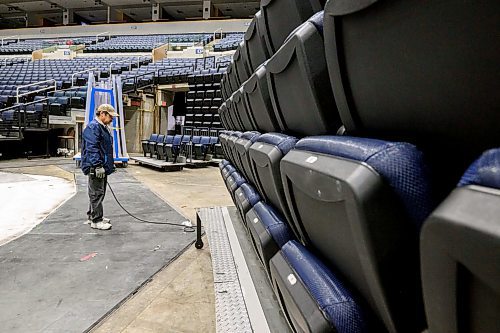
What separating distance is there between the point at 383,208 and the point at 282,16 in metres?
0.54

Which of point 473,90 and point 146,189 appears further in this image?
point 146,189

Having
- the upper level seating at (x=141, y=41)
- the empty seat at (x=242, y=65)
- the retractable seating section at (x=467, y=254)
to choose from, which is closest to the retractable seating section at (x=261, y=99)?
the empty seat at (x=242, y=65)

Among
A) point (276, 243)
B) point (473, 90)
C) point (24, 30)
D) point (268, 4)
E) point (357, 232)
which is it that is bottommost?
point (276, 243)

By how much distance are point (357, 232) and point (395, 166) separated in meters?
0.06

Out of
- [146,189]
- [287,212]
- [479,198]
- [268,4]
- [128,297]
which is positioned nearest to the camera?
[479,198]

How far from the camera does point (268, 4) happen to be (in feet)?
2.47

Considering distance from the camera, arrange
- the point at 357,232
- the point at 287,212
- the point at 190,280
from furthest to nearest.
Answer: the point at 190,280
the point at 287,212
the point at 357,232

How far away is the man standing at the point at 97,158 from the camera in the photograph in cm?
222

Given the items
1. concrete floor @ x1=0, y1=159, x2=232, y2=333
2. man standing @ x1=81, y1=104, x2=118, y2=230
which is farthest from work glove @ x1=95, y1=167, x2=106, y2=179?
concrete floor @ x1=0, y1=159, x2=232, y2=333

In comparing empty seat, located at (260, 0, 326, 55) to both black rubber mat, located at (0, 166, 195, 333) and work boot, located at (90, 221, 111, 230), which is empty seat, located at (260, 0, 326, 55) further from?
work boot, located at (90, 221, 111, 230)

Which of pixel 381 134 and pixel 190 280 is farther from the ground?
pixel 381 134

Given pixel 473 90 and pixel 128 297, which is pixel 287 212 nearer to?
pixel 473 90

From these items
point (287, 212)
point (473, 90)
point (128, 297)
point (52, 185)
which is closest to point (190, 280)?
point (128, 297)

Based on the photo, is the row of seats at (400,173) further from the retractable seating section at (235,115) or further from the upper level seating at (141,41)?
the upper level seating at (141,41)
